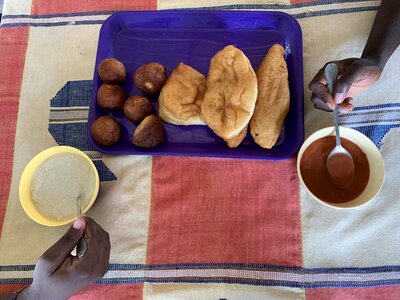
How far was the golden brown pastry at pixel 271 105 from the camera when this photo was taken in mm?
872

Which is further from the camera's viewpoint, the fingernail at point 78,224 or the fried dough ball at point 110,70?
the fried dough ball at point 110,70

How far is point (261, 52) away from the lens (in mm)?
1005

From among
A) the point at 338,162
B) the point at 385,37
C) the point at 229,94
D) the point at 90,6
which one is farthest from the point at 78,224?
the point at 385,37

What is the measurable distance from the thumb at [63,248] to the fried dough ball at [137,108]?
0.29 meters

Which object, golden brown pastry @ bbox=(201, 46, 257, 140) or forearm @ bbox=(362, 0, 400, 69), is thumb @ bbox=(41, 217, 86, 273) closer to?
golden brown pastry @ bbox=(201, 46, 257, 140)

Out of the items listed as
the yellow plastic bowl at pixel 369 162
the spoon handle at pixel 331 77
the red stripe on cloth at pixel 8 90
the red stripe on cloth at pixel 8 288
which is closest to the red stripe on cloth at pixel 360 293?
the yellow plastic bowl at pixel 369 162

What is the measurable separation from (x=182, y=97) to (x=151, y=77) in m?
0.10

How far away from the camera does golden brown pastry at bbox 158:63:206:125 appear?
35.3 inches

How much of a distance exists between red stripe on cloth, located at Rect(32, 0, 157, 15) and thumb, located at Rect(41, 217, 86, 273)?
65cm

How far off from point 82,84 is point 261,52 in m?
0.50

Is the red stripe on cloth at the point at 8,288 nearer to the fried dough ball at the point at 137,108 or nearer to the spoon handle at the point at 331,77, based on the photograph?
the fried dough ball at the point at 137,108

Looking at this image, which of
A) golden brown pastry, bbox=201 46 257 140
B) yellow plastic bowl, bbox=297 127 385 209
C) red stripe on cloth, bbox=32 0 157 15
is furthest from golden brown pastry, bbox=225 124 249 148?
red stripe on cloth, bbox=32 0 157 15

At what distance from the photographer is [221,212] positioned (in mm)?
872

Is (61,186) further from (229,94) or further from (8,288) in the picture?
(229,94)
